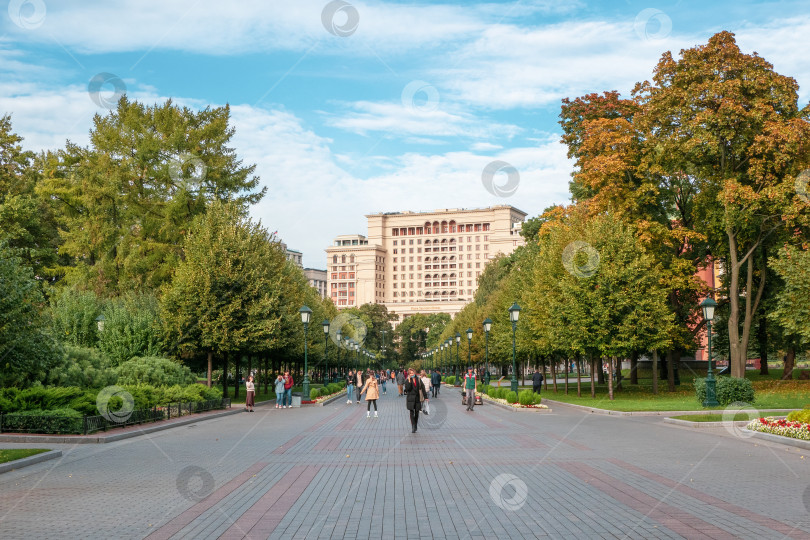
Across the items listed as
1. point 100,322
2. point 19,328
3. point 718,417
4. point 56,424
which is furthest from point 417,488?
point 100,322

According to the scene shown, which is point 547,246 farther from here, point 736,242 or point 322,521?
point 322,521

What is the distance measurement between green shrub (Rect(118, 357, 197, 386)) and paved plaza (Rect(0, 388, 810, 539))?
36.4 feet

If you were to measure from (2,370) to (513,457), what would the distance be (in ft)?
50.4

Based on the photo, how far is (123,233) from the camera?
4653 cm

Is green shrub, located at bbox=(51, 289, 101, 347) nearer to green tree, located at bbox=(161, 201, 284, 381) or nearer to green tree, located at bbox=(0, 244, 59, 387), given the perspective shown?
green tree, located at bbox=(161, 201, 284, 381)

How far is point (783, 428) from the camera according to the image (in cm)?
1598

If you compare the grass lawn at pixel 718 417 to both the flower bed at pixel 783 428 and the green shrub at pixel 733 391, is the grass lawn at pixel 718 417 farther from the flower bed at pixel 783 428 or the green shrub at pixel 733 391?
the green shrub at pixel 733 391

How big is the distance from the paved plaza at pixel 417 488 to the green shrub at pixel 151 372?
11.1 m

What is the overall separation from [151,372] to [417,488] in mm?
21491

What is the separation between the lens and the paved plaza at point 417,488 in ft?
25.4

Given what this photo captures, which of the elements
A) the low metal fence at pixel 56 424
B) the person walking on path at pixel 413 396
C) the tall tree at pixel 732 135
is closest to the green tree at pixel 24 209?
the low metal fence at pixel 56 424

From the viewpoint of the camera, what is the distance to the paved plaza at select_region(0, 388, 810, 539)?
7746 mm

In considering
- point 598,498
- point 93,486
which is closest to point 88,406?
point 93,486

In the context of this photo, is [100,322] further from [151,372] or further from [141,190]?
[141,190]
